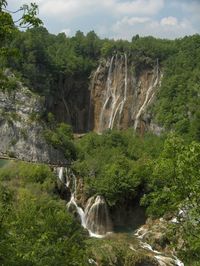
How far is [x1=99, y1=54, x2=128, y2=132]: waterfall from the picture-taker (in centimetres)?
7119

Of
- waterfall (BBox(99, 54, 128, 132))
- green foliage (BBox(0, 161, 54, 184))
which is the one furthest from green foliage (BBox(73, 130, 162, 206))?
waterfall (BBox(99, 54, 128, 132))

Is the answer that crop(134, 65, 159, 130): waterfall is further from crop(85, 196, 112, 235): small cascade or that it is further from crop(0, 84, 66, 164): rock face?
crop(85, 196, 112, 235): small cascade

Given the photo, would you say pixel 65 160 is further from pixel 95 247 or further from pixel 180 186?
pixel 180 186

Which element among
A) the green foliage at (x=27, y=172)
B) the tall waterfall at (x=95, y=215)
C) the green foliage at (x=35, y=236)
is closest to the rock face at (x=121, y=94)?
the tall waterfall at (x=95, y=215)

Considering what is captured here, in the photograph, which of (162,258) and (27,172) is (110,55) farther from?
(162,258)

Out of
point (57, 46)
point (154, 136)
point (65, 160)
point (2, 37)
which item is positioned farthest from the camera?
point (57, 46)

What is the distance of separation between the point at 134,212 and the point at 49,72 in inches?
1341

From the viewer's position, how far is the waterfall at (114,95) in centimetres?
7119

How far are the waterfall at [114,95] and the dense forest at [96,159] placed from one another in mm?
2104

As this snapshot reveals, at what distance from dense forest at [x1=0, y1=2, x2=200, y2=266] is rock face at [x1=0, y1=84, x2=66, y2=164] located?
1.03m

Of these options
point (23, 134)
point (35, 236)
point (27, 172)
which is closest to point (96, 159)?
point (23, 134)

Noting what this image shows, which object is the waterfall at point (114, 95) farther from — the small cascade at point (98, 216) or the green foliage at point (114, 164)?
the small cascade at point (98, 216)

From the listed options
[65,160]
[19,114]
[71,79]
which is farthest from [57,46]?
[65,160]

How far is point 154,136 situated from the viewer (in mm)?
61375
